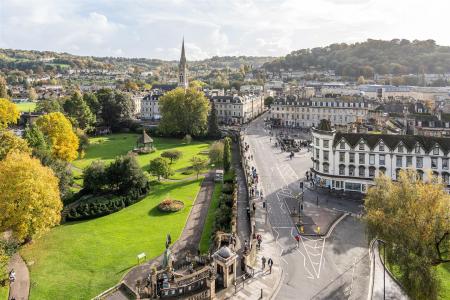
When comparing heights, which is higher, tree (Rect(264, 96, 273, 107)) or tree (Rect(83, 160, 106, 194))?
tree (Rect(264, 96, 273, 107))

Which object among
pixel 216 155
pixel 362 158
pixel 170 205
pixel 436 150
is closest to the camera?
pixel 170 205

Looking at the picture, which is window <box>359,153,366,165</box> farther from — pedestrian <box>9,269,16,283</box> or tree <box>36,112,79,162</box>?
tree <box>36,112,79,162</box>

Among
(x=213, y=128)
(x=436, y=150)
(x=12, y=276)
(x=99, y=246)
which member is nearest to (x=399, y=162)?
(x=436, y=150)

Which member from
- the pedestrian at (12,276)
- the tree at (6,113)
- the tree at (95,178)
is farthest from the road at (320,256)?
the tree at (6,113)

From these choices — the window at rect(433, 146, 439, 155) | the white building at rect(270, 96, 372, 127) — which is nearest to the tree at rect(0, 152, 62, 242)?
the window at rect(433, 146, 439, 155)

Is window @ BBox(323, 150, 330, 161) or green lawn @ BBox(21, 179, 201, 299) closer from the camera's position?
green lawn @ BBox(21, 179, 201, 299)

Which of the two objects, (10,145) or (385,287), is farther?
(10,145)

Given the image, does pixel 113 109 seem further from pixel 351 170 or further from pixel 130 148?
pixel 351 170

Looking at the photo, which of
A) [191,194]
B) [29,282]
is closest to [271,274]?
[29,282]
